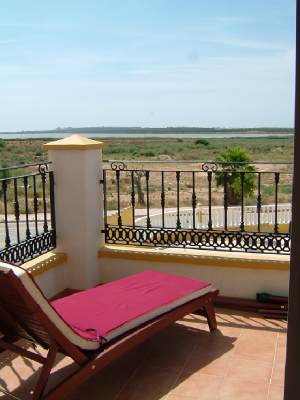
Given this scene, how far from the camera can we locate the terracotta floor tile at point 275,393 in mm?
2474

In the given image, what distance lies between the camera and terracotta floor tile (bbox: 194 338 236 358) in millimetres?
3031

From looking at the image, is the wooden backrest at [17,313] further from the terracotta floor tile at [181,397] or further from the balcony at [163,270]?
the terracotta floor tile at [181,397]

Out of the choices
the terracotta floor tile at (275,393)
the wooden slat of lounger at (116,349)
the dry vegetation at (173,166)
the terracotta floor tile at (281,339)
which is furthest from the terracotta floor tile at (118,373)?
the dry vegetation at (173,166)

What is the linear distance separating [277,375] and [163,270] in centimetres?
166

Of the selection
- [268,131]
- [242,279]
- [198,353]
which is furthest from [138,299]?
[268,131]

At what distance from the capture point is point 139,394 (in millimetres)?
2559

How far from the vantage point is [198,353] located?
→ 3.04 m

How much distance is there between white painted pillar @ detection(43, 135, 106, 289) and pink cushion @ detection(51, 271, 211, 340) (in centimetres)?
100

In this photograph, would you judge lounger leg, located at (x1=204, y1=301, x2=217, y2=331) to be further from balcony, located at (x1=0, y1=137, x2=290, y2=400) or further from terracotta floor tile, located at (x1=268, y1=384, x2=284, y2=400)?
terracotta floor tile, located at (x1=268, y1=384, x2=284, y2=400)

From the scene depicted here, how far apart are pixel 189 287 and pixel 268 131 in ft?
231

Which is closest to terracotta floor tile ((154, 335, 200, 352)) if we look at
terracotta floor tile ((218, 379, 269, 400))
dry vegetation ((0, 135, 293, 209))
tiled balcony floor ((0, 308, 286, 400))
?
tiled balcony floor ((0, 308, 286, 400))

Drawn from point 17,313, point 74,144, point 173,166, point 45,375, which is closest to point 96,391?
point 45,375

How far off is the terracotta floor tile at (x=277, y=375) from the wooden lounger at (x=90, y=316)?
2.20 feet

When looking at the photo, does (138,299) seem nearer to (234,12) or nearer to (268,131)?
(234,12)
